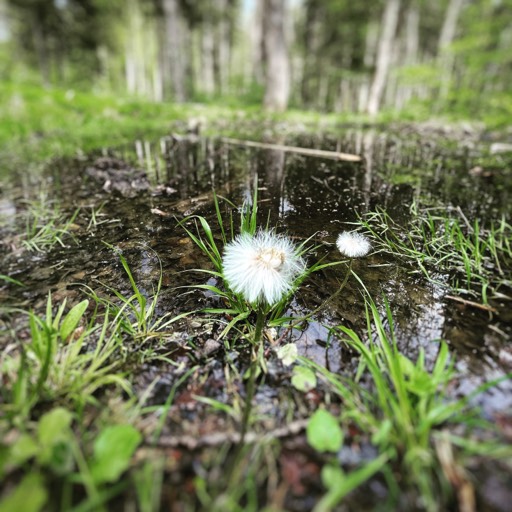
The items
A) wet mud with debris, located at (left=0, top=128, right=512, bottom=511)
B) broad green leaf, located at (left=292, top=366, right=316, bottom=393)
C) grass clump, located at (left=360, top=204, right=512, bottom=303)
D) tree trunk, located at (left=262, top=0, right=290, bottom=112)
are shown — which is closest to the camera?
wet mud with debris, located at (left=0, top=128, right=512, bottom=511)

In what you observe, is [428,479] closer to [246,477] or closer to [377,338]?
[246,477]

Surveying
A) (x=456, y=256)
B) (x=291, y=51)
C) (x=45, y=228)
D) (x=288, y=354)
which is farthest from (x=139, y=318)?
(x=291, y=51)

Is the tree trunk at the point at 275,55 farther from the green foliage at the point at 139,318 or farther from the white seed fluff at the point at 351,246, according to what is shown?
the green foliage at the point at 139,318

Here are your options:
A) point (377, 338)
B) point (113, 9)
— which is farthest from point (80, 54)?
point (377, 338)

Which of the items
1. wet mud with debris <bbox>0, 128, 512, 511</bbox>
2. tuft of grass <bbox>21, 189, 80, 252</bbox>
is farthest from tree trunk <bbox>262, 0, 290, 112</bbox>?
tuft of grass <bbox>21, 189, 80, 252</bbox>

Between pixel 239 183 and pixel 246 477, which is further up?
pixel 239 183

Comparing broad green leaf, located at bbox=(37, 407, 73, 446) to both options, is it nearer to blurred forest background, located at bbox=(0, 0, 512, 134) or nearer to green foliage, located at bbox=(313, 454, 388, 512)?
green foliage, located at bbox=(313, 454, 388, 512)

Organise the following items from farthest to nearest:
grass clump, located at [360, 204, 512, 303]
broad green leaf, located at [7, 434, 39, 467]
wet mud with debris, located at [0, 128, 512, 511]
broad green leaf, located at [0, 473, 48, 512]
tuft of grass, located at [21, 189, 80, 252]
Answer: tuft of grass, located at [21, 189, 80, 252], grass clump, located at [360, 204, 512, 303], wet mud with debris, located at [0, 128, 512, 511], broad green leaf, located at [7, 434, 39, 467], broad green leaf, located at [0, 473, 48, 512]
